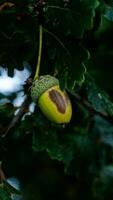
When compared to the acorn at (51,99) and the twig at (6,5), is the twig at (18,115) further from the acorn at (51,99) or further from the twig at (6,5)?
the twig at (6,5)

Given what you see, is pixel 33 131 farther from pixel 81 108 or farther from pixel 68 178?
pixel 68 178

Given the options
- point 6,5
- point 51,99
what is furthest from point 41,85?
point 6,5

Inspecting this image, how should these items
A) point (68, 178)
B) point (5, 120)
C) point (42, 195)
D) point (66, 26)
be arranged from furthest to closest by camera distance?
1. point (42, 195)
2. point (68, 178)
3. point (5, 120)
4. point (66, 26)

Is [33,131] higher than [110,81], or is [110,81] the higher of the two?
[33,131]

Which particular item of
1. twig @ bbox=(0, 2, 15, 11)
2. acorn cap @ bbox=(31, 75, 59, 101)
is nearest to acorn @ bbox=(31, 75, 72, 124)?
acorn cap @ bbox=(31, 75, 59, 101)

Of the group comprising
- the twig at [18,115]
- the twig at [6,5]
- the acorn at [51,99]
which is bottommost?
the twig at [18,115]

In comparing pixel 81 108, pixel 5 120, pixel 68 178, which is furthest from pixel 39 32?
pixel 68 178

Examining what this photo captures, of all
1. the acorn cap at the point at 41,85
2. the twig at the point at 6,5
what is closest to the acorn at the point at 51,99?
the acorn cap at the point at 41,85

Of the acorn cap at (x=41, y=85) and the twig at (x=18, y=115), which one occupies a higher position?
the acorn cap at (x=41, y=85)

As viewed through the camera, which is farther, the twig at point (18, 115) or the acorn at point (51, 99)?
the twig at point (18, 115)

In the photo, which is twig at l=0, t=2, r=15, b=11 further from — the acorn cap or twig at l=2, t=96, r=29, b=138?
twig at l=2, t=96, r=29, b=138
